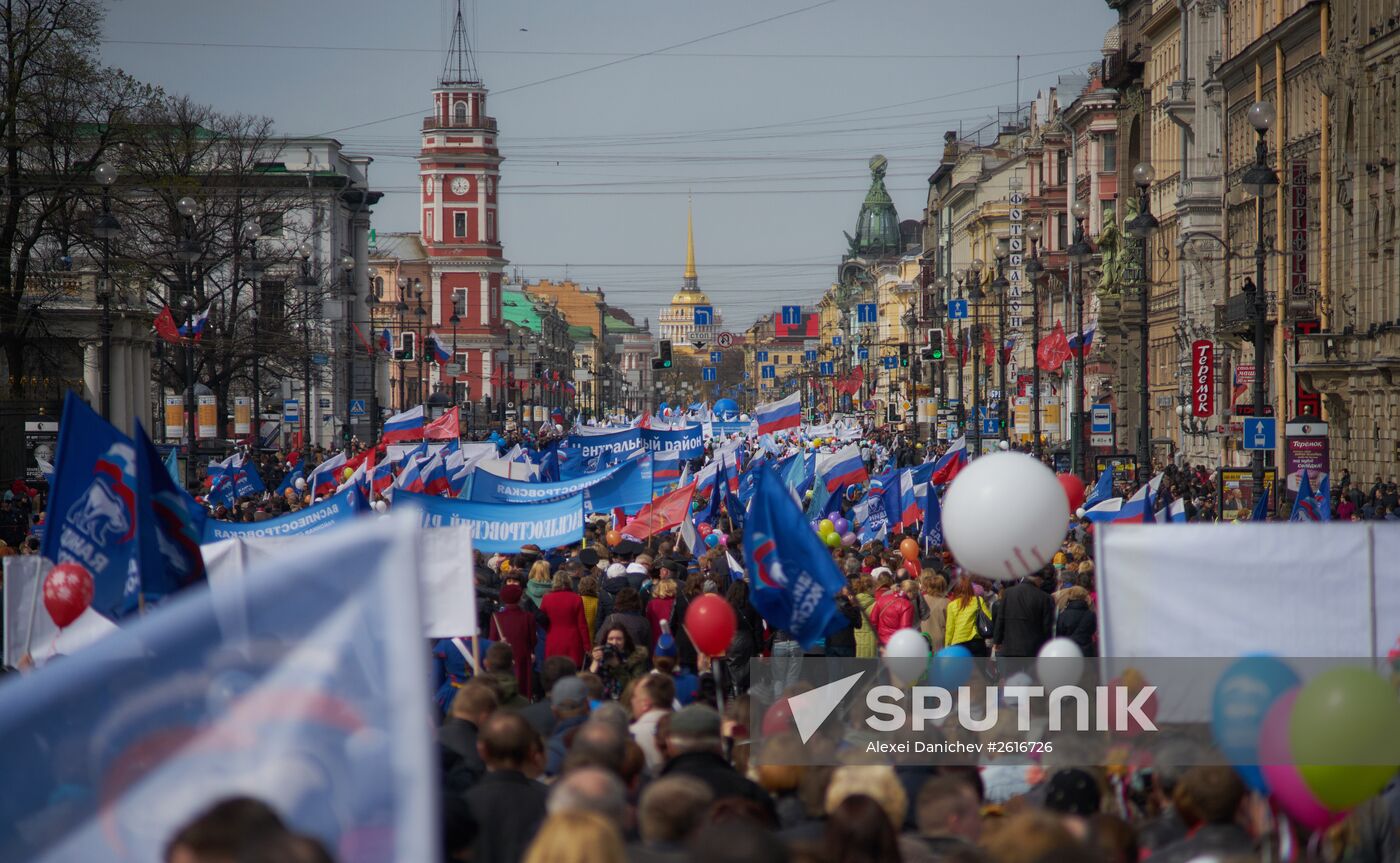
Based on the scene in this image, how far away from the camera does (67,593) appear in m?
10.2

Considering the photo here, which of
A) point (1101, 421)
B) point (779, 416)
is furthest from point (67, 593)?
point (1101, 421)

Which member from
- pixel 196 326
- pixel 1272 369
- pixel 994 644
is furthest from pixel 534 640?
pixel 1272 369

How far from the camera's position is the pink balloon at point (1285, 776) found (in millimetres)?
5535

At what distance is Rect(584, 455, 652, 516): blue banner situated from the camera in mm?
22016

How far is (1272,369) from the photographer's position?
46.2m

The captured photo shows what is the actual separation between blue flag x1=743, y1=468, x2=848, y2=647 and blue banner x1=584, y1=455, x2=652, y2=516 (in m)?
11.1

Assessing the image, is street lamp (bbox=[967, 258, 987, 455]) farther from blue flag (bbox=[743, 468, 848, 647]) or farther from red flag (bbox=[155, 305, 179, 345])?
blue flag (bbox=[743, 468, 848, 647])

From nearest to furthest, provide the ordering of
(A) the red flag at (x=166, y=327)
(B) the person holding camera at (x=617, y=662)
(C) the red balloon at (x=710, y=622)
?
1. (C) the red balloon at (x=710, y=622)
2. (B) the person holding camera at (x=617, y=662)
3. (A) the red flag at (x=166, y=327)

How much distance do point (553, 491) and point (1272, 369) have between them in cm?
3052

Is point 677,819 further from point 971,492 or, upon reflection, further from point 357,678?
point 971,492

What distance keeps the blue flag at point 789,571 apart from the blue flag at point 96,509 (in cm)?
340

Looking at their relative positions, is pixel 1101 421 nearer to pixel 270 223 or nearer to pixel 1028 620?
pixel 1028 620

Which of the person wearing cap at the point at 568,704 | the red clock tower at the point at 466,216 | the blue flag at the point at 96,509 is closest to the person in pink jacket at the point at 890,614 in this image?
the person wearing cap at the point at 568,704

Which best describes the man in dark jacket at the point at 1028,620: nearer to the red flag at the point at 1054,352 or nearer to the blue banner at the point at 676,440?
the blue banner at the point at 676,440
